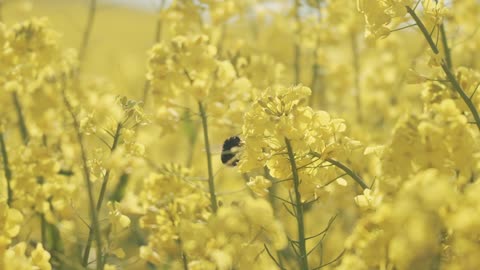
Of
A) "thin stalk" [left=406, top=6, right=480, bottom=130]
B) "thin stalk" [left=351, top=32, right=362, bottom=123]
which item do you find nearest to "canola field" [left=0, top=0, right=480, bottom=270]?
"thin stalk" [left=406, top=6, right=480, bottom=130]

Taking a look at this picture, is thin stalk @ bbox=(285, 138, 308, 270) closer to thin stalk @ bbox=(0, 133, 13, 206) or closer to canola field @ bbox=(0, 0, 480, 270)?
canola field @ bbox=(0, 0, 480, 270)

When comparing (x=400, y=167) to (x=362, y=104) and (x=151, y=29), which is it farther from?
(x=151, y=29)

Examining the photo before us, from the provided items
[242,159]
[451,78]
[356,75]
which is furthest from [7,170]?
[356,75]

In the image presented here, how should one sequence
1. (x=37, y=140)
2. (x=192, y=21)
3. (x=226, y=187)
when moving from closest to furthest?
(x=37, y=140)
(x=192, y=21)
(x=226, y=187)

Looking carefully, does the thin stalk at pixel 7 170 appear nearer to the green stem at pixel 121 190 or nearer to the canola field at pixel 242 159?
the canola field at pixel 242 159

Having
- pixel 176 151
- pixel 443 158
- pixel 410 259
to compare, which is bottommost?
pixel 410 259

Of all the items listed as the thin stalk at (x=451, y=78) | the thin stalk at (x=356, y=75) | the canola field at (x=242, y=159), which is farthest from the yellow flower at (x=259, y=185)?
the thin stalk at (x=356, y=75)

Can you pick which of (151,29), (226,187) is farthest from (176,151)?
(151,29)

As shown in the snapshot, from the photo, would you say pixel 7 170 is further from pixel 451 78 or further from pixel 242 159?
pixel 451 78
